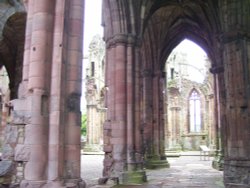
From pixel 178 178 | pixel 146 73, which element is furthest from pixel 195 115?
pixel 178 178

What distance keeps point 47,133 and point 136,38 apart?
21.9ft

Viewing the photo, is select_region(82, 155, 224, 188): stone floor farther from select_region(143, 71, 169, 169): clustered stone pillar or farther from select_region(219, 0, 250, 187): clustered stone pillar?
select_region(143, 71, 169, 169): clustered stone pillar

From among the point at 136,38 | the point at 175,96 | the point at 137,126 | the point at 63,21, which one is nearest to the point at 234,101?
the point at 137,126

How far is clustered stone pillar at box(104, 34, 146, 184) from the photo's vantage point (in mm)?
10180

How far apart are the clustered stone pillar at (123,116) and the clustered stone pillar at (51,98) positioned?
4454 millimetres

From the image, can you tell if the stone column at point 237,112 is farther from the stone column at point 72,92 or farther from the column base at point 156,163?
the column base at point 156,163

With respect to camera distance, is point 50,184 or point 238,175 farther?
point 238,175

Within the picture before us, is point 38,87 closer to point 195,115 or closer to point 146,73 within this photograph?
point 146,73

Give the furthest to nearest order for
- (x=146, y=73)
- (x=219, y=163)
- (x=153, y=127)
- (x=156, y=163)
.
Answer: (x=146, y=73), (x=153, y=127), (x=156, y=163), (x=219, y=163)

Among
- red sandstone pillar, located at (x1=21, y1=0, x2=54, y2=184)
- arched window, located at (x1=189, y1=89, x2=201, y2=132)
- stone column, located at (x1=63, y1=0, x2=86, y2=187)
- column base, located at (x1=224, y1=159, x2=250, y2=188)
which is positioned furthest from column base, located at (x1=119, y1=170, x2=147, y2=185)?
arched window, located at (x1=189, y1=89, x2=201, y2=132)

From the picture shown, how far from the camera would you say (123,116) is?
34.4ft

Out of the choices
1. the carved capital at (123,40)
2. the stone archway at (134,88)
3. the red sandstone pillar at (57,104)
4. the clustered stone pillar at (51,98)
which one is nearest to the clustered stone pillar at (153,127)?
the stone archway at (134,88)

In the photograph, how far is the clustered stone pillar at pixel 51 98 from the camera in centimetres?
549

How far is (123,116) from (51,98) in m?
4.91
